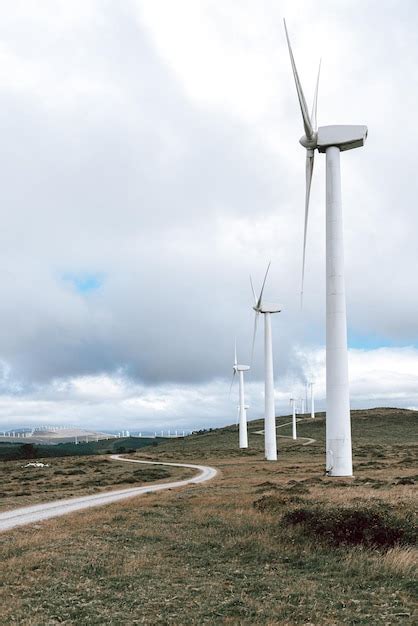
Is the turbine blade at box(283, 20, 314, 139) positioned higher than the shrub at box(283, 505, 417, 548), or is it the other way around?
the turbine blade at box(283, 20, 314, 139)

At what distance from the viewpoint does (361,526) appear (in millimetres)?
19062

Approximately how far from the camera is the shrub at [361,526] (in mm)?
18250

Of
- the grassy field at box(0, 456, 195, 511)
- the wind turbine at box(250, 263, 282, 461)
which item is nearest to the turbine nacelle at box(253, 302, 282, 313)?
the wind turbine at box(250, 263, 282, 461)

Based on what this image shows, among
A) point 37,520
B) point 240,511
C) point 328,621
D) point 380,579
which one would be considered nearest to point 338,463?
point 240,511

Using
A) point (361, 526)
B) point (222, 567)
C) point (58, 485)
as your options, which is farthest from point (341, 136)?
point (58, 485)

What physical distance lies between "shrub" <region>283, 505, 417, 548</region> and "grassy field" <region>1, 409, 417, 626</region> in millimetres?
39

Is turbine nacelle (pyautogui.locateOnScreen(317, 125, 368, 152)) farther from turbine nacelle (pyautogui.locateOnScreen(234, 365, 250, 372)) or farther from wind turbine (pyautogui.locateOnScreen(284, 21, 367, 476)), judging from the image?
turbine nacelle (pyautogui.locateOnScreen(234, 365, 250, 372))

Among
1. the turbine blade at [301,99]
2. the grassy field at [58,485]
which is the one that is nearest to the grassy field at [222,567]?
the grassy field at [58,485]

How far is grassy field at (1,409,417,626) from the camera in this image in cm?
1244

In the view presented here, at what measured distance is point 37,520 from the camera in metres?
28.1

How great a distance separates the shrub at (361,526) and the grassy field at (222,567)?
0.13 feet

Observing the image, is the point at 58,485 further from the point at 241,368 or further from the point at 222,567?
the point at 241,368

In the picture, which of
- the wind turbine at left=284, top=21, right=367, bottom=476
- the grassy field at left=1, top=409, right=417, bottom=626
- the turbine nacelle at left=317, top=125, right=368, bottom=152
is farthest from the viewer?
the turbine nacelle at left=317, top=125, right=368, bottom=152

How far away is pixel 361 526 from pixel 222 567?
508cm
